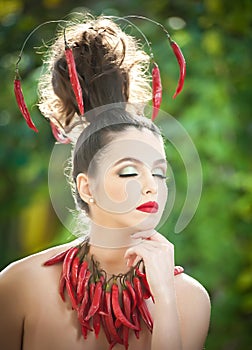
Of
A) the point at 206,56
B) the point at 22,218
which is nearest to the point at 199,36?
the point at 206,56

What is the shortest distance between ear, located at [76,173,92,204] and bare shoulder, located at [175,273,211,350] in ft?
0.49

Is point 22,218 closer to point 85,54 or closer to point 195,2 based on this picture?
point 195,2

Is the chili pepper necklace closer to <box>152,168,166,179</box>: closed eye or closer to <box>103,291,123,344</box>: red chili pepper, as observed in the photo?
<box>103,291,123,344</box>: red chili pepper

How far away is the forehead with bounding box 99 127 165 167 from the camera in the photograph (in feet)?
2.81

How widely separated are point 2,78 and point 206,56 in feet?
1.57

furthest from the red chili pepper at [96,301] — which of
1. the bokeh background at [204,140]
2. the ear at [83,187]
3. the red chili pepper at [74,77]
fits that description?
the bokeh background at [204,140]

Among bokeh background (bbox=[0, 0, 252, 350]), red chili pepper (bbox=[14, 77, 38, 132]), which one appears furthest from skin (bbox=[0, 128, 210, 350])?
bokeh background (bbox=[0, 0, 252, 350])

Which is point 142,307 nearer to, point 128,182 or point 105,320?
point 105,320

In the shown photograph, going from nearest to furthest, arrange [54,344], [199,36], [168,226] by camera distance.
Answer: [54,344]
[168,226]
[199,36]

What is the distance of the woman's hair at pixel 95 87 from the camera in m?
0.87

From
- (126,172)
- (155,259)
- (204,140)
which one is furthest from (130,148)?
(204,140)

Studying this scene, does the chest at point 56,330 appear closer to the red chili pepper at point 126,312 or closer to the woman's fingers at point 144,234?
the red chili pepper at point 126,312

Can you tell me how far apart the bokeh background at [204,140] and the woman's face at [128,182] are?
846mm

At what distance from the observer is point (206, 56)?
1757mm
